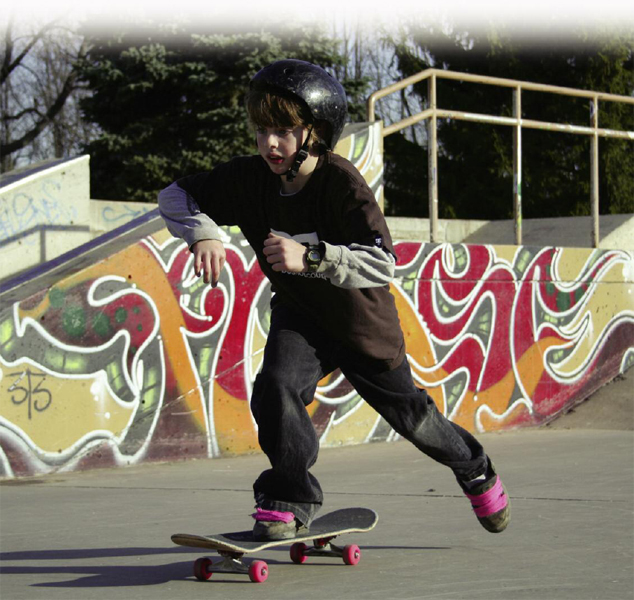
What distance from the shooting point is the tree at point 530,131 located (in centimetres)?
2062

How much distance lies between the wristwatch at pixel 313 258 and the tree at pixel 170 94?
18025mm

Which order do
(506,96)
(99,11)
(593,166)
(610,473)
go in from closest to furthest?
1. (610,473)
2. (593,166)
3. (506,96)
4. (99,11)

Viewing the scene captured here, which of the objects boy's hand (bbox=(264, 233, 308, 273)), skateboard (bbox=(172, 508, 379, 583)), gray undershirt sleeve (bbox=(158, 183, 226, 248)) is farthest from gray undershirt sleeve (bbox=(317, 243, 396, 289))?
skateboard (bbox=(172, 508, 379, 583))

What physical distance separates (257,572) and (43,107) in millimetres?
33003

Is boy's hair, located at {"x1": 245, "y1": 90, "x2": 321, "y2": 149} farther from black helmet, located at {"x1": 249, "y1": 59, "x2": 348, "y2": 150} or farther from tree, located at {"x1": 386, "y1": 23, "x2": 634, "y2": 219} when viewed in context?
tree, located at {"x1": 386, "y1": 23, "x2": 634, "y2": 219}

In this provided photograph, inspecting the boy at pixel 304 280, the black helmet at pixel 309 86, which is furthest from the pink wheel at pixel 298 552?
the black helmet at pixel 309 86

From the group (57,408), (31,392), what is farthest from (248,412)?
(31,392)

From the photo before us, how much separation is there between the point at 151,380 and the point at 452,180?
15711mm

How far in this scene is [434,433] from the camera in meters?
3.85

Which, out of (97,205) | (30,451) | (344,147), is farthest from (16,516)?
(97,205)

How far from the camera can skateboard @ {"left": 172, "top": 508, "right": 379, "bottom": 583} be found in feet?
11.4

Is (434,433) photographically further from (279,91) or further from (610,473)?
(610,473)

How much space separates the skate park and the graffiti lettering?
0.01 meters

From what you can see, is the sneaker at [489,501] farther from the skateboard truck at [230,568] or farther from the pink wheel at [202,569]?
the pink wheel at [202,569]
